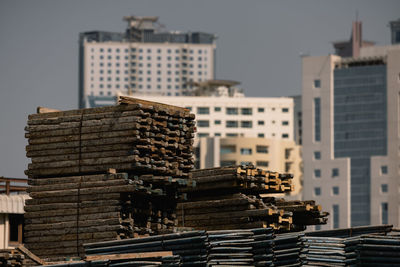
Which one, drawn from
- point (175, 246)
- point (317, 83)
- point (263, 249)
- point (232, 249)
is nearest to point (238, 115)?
point (317, 83)

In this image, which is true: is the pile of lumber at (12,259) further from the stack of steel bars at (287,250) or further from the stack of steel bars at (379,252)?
the stack of steel bars at (379,252)

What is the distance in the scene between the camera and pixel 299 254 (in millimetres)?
33562

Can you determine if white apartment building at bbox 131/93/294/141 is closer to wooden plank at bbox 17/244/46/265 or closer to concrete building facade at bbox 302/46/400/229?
concrete building facade at bbox 302/46/400/229

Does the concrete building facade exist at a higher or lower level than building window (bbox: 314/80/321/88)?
lower

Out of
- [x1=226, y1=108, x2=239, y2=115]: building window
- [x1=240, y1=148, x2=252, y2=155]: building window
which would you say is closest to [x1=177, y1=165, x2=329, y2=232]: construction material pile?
[x1=240, y1=148, x2=252, y2=155]: building window

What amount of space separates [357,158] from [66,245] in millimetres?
150687

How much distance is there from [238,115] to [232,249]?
508 ft

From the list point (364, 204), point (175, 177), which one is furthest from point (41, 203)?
point (364, 204)

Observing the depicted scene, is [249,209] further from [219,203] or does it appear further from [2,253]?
[2,253]

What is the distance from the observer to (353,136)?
183625 millimetres

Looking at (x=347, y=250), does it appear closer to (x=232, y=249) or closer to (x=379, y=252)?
(x=379, y=252)

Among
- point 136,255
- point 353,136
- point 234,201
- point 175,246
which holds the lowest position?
point 136,255

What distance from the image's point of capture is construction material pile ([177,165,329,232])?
34812 mm

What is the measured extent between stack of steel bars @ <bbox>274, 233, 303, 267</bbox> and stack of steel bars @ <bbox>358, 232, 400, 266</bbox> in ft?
7.27
